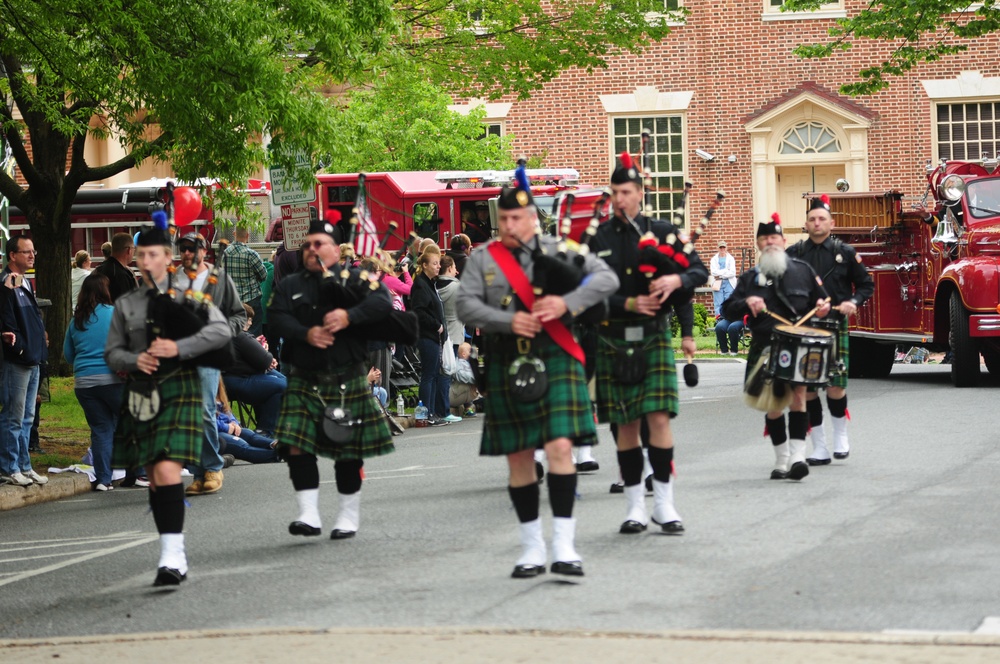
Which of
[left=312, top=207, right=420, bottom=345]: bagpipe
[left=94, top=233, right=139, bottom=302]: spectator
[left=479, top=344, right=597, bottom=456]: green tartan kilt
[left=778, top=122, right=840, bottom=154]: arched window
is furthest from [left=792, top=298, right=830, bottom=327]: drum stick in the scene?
[left=778, top=122, right=840, bottom=154]: arched window

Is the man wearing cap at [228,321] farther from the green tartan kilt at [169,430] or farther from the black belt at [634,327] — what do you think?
the black belt at [634,327]

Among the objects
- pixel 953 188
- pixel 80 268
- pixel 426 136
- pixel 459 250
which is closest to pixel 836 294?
pixel 953 188

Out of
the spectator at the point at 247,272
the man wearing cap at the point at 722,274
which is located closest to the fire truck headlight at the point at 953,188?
the spectator at the point at 247,272

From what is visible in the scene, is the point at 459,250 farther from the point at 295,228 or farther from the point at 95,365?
the point at 95,365

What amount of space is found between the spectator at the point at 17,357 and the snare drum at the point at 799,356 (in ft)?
18.9

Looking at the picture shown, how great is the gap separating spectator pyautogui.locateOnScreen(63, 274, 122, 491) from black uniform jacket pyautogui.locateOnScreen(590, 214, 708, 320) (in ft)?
16.3

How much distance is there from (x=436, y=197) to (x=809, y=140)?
11.4m

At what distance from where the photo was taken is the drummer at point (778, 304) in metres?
11.2

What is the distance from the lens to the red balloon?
1867 centimetres

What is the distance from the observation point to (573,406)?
779cm

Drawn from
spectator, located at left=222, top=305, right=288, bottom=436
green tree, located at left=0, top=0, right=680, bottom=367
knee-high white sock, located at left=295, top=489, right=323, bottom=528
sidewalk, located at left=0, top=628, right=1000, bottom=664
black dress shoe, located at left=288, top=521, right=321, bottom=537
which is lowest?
sidewalk, located at left=0, top=628, right=1000, bottom=664

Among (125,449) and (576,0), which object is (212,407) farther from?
(576,0)

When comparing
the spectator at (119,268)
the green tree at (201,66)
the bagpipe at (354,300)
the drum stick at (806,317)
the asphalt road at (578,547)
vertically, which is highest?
the green tree at (201,66)

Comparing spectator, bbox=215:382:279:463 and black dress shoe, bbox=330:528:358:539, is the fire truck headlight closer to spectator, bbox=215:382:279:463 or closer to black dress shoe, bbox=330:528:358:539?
spectator, bbox=215:382:279:463
